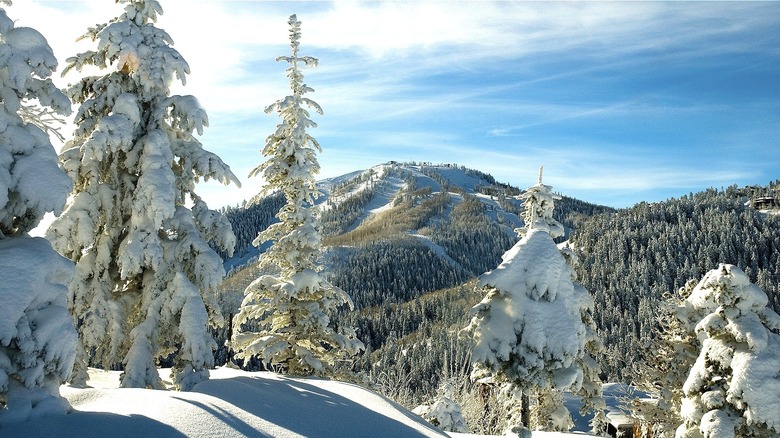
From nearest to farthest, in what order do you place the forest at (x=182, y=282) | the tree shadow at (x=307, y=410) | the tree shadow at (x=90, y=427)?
1. the tree shadow at (x=90, y=427)
2. the forest at (x=182, y=282)
3. the tree shadow at (x=307, y=410)

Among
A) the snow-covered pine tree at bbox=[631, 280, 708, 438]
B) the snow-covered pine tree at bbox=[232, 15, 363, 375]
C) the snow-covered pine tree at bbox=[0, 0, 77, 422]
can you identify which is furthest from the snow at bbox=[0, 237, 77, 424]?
the snow-covered pine tree at bbox=[631, 280, 708, 438]

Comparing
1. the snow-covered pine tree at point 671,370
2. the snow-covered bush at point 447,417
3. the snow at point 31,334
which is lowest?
the snow-covered bush at point 447,417

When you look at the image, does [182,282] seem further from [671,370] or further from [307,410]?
[671,370]

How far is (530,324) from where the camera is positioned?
51.0 ft

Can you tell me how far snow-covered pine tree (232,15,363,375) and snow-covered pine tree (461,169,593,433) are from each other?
13.7ft

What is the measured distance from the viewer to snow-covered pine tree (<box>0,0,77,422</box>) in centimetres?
725

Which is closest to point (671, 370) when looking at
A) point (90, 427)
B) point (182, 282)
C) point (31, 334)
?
point (182, 282)

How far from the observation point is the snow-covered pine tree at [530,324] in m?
15.5

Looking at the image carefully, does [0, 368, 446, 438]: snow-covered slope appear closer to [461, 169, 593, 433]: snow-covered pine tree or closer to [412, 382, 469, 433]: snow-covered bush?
[461, 169, 593, 433]: snow-covered pine tree

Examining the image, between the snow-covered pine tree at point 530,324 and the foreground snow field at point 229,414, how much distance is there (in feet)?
16.3

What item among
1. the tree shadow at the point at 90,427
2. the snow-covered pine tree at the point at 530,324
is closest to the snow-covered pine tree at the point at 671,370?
the snow-covered pine tree at the point at 530,324

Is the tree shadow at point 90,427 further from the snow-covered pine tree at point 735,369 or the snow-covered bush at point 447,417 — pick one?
the snow-covered bush at point 447,417

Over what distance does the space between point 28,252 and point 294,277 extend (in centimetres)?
908

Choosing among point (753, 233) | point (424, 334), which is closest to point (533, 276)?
point (424, 334)
